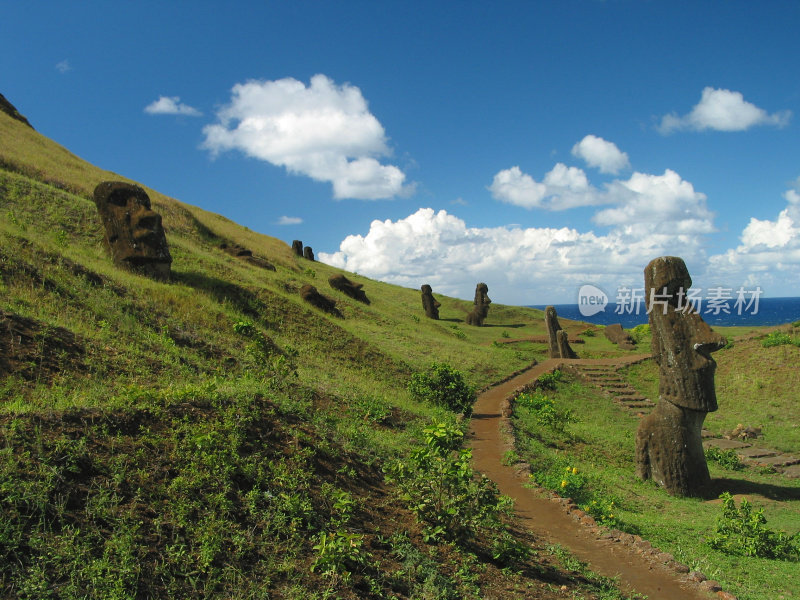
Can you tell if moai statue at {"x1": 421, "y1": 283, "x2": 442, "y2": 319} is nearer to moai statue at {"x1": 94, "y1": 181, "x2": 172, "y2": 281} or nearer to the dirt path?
moai statue at {"x1": 94, "y1": 181, "x2": 172, "y2": 281}

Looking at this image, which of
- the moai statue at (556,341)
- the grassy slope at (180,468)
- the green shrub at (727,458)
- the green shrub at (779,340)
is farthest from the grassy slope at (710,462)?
the moai statue at (556,341)

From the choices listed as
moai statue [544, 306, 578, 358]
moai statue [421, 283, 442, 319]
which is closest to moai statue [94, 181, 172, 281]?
moai statue [544, 306, 578, 358]

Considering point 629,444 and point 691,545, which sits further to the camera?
point 629,444

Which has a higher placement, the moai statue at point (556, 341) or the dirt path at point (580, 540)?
the moai statue at point (556, 341)

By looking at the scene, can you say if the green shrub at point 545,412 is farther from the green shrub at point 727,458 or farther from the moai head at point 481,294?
the moai head at point 481,294

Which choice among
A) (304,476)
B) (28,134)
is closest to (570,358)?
(304,476)

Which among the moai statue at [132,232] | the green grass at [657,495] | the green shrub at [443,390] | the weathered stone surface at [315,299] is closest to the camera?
the green grass at [657,495]

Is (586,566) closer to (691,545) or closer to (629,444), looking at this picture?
(691,545)

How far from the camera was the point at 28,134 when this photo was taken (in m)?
37.0

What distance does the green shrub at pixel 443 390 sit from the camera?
1585 cm

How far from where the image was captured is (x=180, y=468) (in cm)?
527

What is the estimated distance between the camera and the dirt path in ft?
20.2

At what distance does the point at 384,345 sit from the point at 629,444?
12015mm

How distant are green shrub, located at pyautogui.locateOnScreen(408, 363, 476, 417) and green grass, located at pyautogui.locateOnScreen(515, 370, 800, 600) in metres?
1.79
